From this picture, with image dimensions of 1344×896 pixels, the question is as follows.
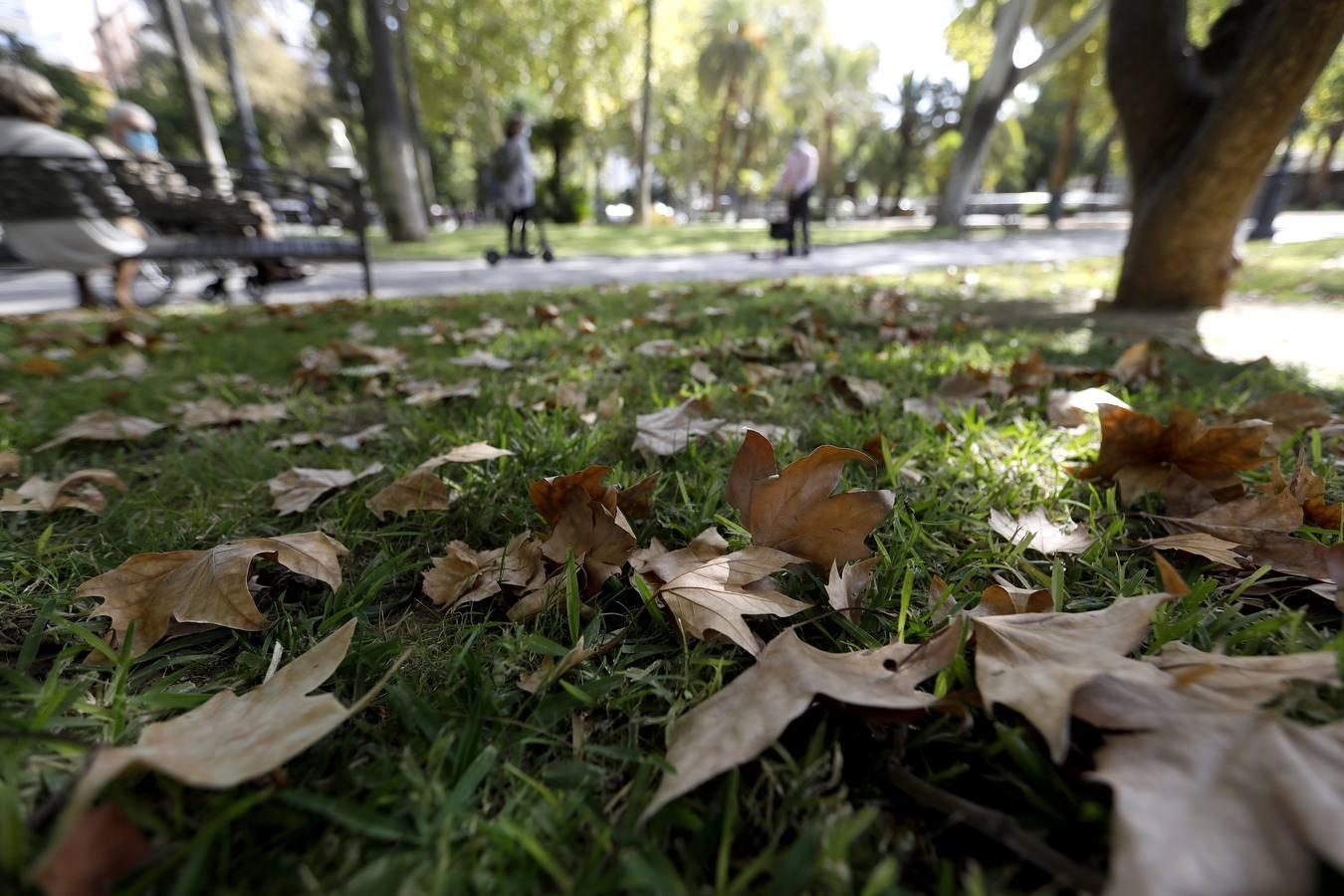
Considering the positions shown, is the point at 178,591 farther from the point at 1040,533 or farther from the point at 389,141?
the point at 389,141

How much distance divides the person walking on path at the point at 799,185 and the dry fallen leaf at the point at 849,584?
1023 centimetres

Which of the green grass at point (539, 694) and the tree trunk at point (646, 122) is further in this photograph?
the tree trunk at point (646, 122)

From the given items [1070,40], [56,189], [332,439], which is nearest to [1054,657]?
[332,439]

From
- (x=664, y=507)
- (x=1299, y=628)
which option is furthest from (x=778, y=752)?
(x=1299, y=628)

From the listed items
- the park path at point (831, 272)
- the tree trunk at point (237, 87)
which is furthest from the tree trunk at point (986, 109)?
the tree trunk at point (237, 87)

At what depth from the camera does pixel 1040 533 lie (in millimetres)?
1238

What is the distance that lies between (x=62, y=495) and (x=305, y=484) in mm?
571

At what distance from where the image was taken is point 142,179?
17.0 feet

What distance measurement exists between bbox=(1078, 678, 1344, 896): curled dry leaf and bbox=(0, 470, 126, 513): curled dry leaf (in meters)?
1.94

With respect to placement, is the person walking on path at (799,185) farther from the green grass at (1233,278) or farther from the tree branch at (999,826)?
the tree branch at (999,826)

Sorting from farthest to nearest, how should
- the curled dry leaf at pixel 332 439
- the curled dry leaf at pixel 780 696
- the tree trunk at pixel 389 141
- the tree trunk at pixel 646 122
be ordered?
the tree trunk at pixel 646 122
the tree trunk at pixel 389 141
the curled dry leaf at pixel 332 439
the curled dry leaf at pixel 780 696

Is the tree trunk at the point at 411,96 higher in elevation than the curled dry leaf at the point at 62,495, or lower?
higher

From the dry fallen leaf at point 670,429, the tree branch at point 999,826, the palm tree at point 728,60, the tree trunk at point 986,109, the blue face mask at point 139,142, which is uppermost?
the palm tree at point 728,60

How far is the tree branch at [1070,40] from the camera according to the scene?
13.1 metres
